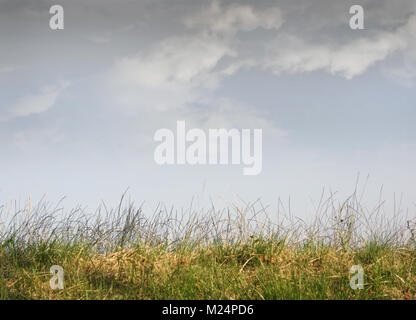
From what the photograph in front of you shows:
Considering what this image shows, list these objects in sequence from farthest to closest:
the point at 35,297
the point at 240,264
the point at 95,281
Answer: the point at 240,264
the point at 95,281
the point at 35,297

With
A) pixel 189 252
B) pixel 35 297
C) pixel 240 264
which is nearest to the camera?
pixel 35 297

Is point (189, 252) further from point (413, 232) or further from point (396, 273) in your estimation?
point (413, 232)

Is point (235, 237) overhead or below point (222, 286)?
overhead

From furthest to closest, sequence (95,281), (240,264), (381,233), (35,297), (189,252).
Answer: (381,233) → (189,252) → (240,264) → (95,281) → (35,297)

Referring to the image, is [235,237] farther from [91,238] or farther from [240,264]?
[91,238]

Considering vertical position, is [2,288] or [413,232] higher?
[413,232]

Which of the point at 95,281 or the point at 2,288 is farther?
the point at 95,281

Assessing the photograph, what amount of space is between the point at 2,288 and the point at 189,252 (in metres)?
2.48

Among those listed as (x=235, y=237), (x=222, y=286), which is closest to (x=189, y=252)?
(x=235, y=237)
